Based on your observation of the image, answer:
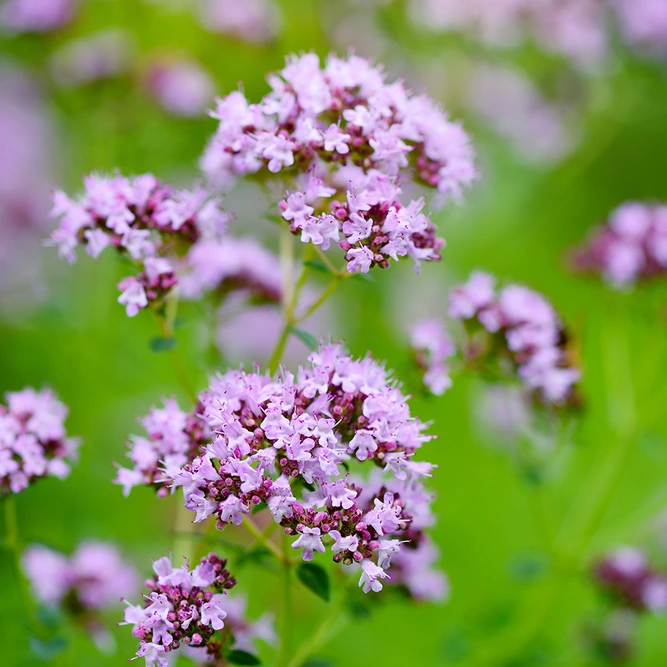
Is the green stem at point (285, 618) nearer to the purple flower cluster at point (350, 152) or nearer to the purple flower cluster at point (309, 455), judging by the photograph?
the purple flower cluster at point (309, 455)

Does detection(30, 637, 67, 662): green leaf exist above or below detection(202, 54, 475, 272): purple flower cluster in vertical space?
below

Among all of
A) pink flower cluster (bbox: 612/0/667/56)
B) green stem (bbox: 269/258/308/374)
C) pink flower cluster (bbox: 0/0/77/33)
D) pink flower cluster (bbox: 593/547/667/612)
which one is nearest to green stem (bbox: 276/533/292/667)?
green stem (bbox: 269/258/308/374)

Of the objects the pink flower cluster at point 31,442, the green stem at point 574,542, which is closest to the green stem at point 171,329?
the pink flower cluster at point 31,442

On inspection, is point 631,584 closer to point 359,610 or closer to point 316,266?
point 359,610

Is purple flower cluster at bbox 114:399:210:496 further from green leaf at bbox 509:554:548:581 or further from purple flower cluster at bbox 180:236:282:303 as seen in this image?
green leaf at bbox 509:554:548:581

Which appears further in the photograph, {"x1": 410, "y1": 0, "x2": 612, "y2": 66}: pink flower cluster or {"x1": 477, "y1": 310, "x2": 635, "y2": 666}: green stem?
{"x1": 410, "y1": 0, "x2": 612, "y2": 66}: pink flower cluster

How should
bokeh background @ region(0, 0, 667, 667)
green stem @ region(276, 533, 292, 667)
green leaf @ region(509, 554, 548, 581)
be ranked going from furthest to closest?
bokeh background @ region(0, 0, 667, 667) → green leaf @ region(509, 554, 548, 581) → green stem @ region(276, 533, 292, 667)

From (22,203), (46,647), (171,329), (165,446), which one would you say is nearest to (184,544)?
(46,647)
